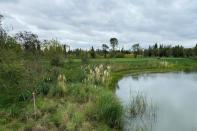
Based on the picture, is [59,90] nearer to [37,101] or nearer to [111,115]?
[37,101]

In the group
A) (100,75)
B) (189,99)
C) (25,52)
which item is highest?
(25,52)

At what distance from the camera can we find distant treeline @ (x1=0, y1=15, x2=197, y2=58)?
10882 millimetres

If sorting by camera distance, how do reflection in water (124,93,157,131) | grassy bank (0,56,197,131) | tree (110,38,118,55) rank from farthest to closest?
tree (110,38,118,55)
reflection in water (124,93,157,131)
grassy bank (0,56,197,131)

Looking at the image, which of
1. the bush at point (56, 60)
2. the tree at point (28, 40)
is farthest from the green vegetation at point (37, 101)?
the bush at point (56, 60)

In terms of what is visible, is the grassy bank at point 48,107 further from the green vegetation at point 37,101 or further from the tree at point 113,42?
the tree at point 113,42

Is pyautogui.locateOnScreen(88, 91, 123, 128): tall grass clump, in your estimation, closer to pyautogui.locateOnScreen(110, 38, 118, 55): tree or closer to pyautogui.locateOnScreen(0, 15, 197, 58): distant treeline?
pyautogui.locateOnScreen(0, 15, 197, 58): distant treeline

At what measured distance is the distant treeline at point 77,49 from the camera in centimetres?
1088

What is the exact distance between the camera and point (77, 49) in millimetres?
56312

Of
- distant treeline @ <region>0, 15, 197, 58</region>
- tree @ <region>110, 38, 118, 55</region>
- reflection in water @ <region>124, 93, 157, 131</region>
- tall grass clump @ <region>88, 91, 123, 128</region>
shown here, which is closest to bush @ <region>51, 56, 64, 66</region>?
distant treeline @ <region>0, 15, 197, 58</region>

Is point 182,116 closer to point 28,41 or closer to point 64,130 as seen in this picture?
point 64,130

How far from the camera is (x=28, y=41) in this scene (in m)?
12.5

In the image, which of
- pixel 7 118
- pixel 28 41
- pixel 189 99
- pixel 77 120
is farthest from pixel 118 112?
pixel 189 99

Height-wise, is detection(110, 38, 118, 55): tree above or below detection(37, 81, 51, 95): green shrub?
above

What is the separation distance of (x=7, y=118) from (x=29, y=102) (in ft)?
7.25
